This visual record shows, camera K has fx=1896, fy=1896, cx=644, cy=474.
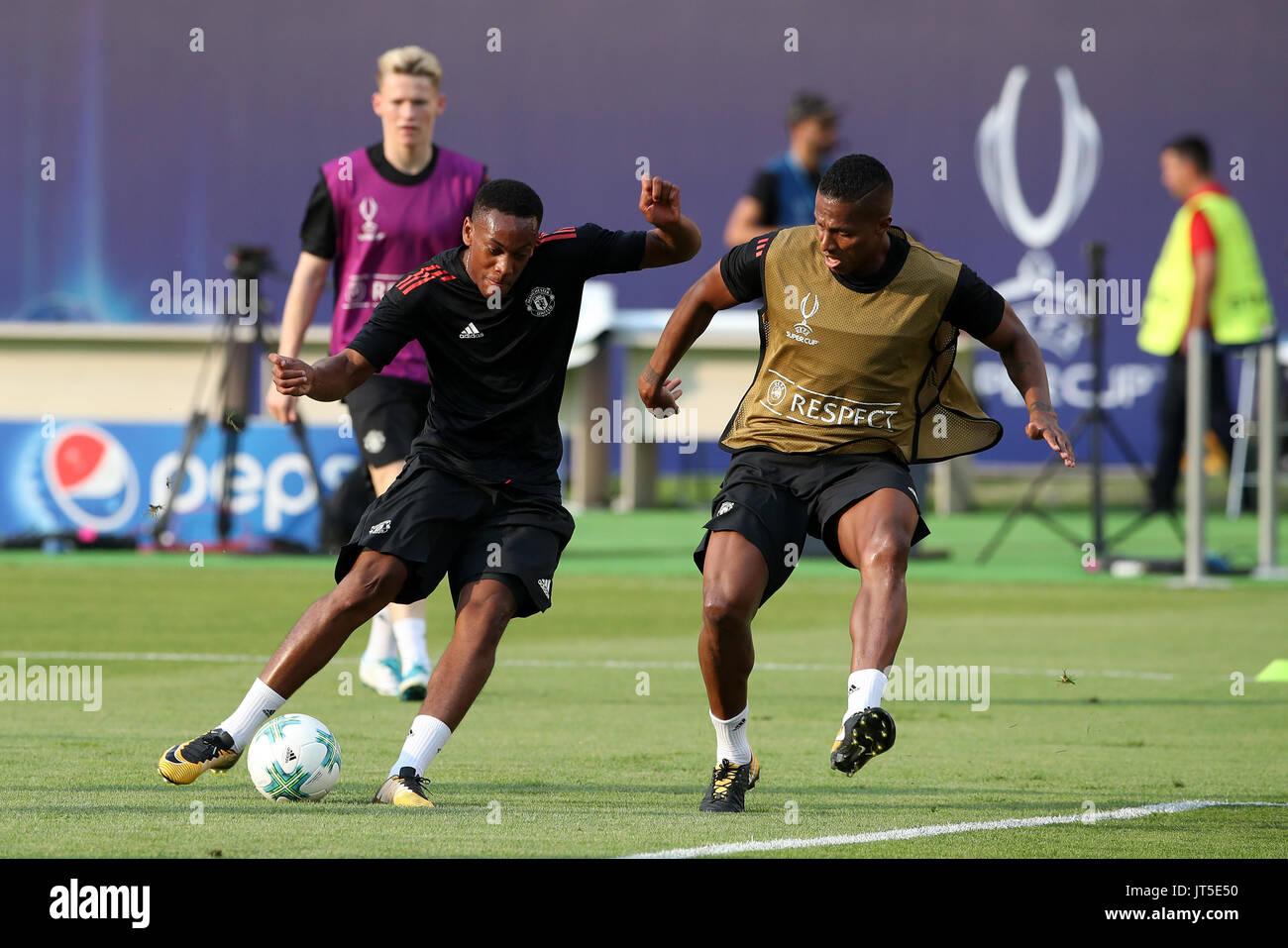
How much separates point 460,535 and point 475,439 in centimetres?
33

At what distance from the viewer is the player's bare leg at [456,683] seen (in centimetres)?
562

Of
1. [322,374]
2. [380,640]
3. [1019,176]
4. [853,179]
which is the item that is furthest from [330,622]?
[1019,176]

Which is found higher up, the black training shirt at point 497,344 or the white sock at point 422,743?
the black training shirt at point 497,344

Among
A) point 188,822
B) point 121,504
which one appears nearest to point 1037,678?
point 188,822

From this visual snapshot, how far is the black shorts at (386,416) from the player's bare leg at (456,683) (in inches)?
88.9

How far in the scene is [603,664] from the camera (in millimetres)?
9938

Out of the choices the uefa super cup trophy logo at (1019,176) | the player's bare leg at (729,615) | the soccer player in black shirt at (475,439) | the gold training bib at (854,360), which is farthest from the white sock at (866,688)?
the uefa super cup trophy logo at (1019,176)

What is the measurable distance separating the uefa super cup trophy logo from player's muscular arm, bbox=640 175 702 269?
61.0 feet

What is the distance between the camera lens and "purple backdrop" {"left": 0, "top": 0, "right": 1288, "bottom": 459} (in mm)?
25094

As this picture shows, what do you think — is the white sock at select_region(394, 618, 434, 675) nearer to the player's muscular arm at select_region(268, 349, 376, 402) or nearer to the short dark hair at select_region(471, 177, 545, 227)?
the player's muscular arm at select_region(268, 349, 376, 402)

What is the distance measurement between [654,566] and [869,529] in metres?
10.4

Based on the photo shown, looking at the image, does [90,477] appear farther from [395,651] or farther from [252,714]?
[252,714]

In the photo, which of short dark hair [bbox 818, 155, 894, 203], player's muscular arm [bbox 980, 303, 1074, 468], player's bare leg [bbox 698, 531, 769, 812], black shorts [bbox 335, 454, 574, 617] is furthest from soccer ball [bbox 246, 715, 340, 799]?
player's muscular arm [bbox 980, 303, 1074, 468]

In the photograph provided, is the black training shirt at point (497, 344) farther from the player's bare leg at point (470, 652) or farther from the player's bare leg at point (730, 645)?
the player's bare leg at point (730, 645)
